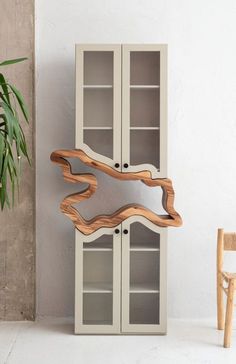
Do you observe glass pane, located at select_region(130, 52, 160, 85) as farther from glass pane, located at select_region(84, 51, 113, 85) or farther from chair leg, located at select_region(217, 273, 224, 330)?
chair leg, located at select_region(217, 273, 224, 330)

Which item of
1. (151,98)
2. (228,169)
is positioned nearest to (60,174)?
(151,98)

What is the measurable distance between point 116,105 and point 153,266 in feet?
3.86

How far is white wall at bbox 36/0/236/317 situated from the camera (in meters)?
4.35

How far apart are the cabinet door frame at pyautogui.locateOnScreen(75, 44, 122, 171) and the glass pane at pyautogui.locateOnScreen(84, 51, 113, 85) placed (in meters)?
0.10

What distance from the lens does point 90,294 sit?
169 inches

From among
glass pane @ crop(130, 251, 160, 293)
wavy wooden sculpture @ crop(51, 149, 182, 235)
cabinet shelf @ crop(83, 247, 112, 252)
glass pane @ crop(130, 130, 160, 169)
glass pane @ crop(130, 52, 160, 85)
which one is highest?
glass pane @ crop(130, 52, 160, 85)

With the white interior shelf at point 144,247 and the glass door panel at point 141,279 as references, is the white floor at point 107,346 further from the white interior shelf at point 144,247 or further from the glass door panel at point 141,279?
the white interior shelf at point 144,247

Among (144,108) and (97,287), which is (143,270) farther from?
(144,108)

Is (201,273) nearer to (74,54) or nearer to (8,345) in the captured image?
(8,345)

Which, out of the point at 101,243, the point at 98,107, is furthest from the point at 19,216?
the point at 98,107

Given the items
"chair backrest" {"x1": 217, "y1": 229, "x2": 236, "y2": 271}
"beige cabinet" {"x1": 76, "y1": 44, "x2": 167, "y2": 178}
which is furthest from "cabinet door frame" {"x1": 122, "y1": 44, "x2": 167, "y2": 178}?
"chair backrest" {"x1": 217, "y1": 229, "x2": 236, "y2": 271}

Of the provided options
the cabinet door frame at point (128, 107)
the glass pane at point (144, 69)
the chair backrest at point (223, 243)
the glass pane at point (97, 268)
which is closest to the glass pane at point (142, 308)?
the glass pane at point (97, 268)

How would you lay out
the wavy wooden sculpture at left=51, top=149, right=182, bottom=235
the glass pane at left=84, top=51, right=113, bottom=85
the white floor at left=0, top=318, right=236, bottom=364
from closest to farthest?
the white floor at left=0, top=318, right=236, bottom=364
the wavy wooden sculpture at left=51, top=149, right=182, bottom=235
the glass pane at left=84, top=51, right=113, bottom=85

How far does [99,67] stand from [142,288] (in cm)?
156
